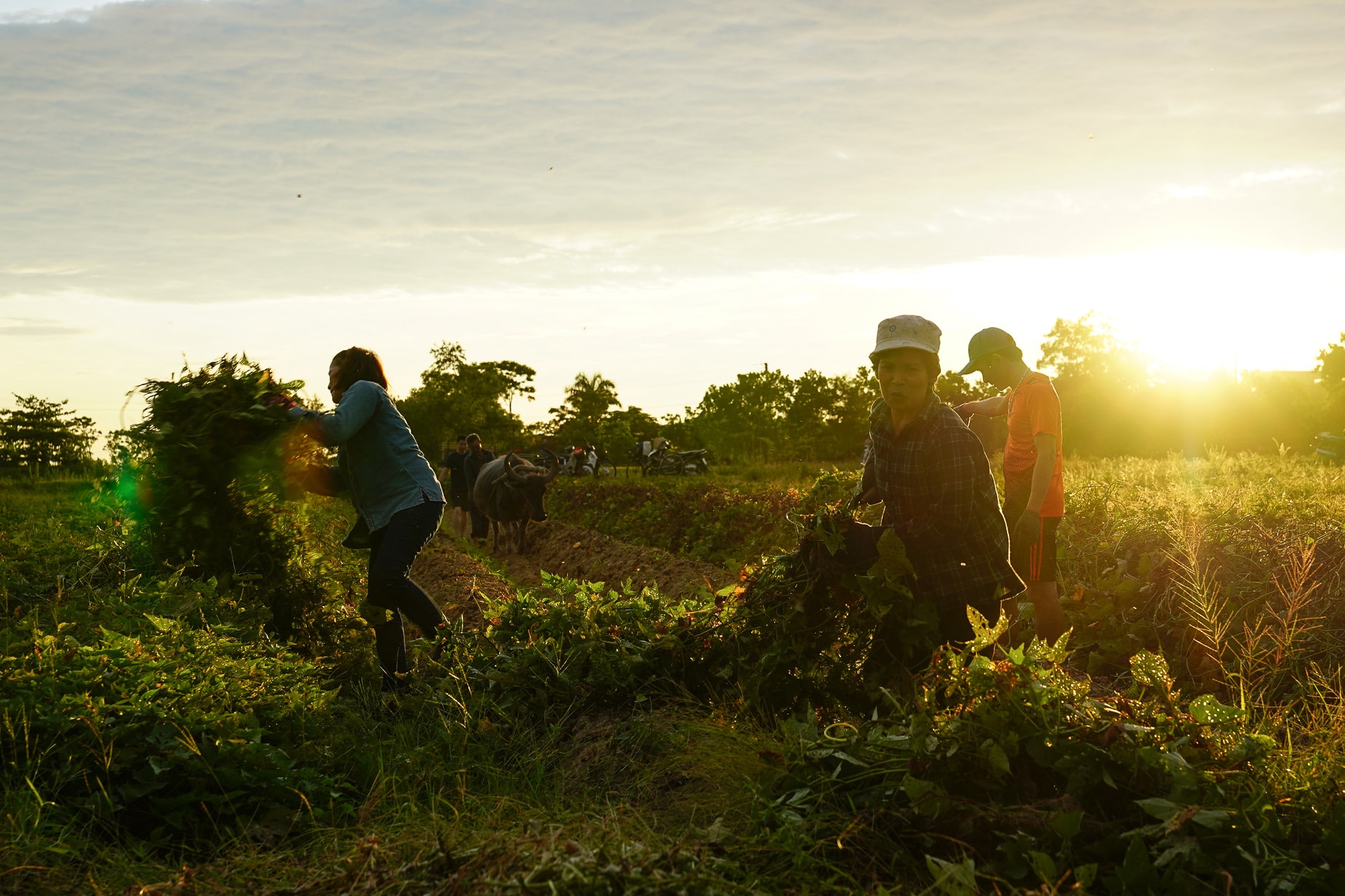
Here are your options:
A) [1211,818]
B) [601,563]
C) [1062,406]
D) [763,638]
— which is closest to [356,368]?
[763,638]

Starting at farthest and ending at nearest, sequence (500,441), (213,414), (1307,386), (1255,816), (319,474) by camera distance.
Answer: (500,441), (1307,386), (319,474), (213,414), (1255,816)

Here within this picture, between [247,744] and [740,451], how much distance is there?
1729 inches

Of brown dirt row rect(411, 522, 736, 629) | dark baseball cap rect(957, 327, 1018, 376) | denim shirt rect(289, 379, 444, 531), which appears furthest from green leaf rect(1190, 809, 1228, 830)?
brown dirt row rect(411, 522, 736, 629)

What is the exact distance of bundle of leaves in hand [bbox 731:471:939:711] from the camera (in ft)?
11.7

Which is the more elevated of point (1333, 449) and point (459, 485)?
point (1333, 449)

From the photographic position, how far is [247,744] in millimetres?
3416

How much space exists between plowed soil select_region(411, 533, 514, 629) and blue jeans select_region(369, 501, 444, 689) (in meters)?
2.48

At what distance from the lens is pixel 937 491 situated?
359 centimetres

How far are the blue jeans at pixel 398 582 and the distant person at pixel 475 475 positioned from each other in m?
11.5

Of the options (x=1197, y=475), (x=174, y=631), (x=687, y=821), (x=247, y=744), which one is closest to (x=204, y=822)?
(x=247, y=744)

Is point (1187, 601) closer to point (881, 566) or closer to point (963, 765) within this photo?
point (881, 566)

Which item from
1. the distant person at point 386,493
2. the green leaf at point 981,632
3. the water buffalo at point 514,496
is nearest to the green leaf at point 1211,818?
the green leaf at point 981,632

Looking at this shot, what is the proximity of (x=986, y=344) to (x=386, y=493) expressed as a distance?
3.51m

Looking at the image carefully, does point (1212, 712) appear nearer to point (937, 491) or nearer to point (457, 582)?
point (937, 491)
